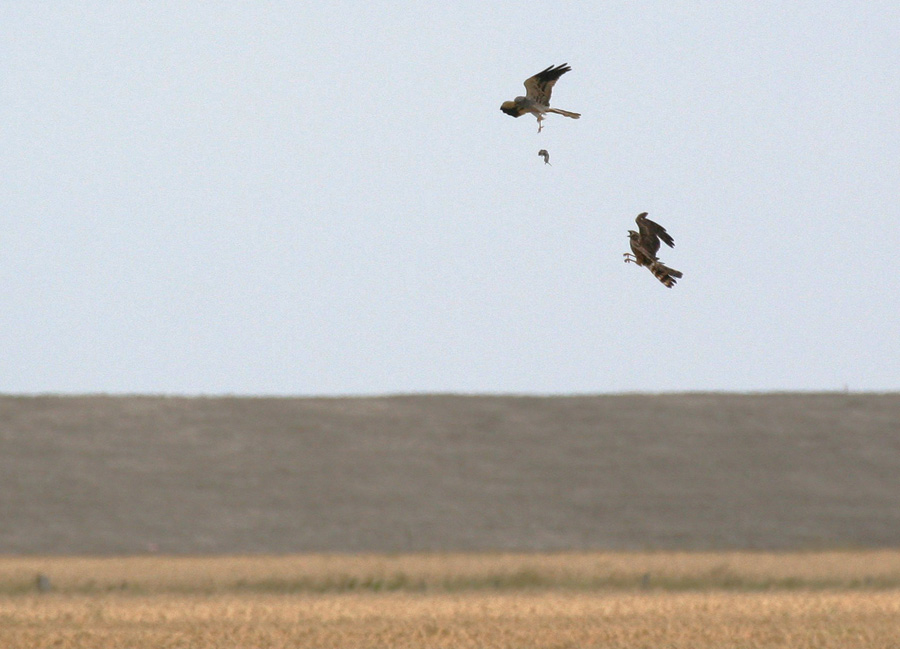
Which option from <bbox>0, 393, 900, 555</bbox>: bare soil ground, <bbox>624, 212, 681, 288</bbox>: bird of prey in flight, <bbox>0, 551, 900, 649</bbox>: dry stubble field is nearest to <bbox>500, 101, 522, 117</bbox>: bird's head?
<bbox>624, 212, 681, 288</bbox>: bird of prey in flight

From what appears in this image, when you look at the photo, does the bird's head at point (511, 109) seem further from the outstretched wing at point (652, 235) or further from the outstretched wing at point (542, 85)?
the outstretched wing at point (652, 235)

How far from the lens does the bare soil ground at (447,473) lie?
76.2 ft

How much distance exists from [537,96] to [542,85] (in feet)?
0.30

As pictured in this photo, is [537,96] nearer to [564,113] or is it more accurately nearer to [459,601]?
[564,113]

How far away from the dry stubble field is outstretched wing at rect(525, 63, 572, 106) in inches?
305

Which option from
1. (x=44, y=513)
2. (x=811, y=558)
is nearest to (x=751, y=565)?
(x=811, y=558)

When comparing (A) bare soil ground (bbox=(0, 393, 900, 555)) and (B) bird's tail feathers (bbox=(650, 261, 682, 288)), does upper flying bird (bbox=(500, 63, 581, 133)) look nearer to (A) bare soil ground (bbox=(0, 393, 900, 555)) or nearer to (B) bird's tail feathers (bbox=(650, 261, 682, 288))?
(B) bird's tail feathers (bbox=(650, 261, 682, 288))

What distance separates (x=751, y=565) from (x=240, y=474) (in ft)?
29.5

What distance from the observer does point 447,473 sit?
82.0ft

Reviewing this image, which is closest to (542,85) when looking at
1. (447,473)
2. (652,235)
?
(652,235)

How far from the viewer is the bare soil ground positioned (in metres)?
23.2

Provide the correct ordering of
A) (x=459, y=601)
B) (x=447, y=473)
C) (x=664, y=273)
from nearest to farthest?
(x=664, y=273), (x=459, y=601), (x=447, y=473)

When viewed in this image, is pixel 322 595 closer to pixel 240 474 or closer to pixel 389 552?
pixel 389 552

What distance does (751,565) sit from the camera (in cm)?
2227
